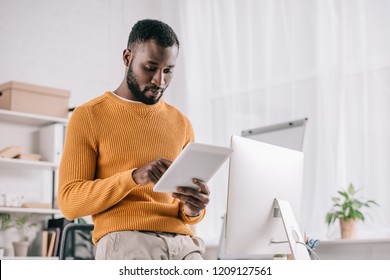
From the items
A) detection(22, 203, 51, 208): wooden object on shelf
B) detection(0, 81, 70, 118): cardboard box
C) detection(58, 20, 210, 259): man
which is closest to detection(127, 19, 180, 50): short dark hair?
detection(58, 20, 210, 259): man

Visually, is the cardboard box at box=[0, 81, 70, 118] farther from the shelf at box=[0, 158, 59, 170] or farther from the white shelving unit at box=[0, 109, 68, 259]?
the shelf at box=[0, 158, 59, 170]

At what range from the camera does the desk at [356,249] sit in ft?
10.6

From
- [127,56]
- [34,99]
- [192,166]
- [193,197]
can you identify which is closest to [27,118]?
[34,99]

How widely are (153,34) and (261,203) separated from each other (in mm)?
537

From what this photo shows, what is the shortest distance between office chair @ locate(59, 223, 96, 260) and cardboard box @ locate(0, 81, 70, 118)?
137cm

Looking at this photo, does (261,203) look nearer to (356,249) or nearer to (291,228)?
(291,228)

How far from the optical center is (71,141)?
4.98 ft

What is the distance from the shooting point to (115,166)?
1.53 metres

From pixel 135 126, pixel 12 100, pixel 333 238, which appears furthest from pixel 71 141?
pixel 12 100

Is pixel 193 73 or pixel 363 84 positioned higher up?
pixel 193 73
